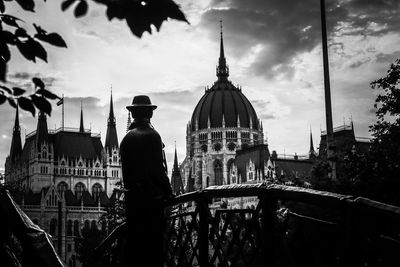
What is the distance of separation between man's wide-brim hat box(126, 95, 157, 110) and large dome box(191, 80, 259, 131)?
131351 mm

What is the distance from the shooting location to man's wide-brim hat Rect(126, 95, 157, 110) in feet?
22.9

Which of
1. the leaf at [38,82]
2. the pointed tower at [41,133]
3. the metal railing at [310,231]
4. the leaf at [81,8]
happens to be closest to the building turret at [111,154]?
the pointed tower at [41,133]

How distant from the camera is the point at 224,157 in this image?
135125 mm

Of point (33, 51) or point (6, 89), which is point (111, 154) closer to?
point (6, 89)

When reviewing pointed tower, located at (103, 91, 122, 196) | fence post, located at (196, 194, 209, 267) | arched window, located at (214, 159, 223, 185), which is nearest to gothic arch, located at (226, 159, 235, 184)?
arched window, located at (214, 159, 223, 185)

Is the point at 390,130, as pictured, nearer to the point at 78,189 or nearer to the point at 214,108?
the point at 78,189

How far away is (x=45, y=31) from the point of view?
3.90m

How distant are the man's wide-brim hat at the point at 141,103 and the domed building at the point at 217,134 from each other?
123871 mm

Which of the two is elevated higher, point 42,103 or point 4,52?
point 4,52

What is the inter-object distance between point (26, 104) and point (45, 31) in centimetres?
57

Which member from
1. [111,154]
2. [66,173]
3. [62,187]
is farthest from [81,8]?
[111,154]

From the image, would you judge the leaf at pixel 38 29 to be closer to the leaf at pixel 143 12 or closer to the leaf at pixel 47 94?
the leaf at pixel 47 94

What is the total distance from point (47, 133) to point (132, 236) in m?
117

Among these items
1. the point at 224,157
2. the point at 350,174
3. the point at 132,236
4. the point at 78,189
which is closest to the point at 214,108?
the point at 224,157
